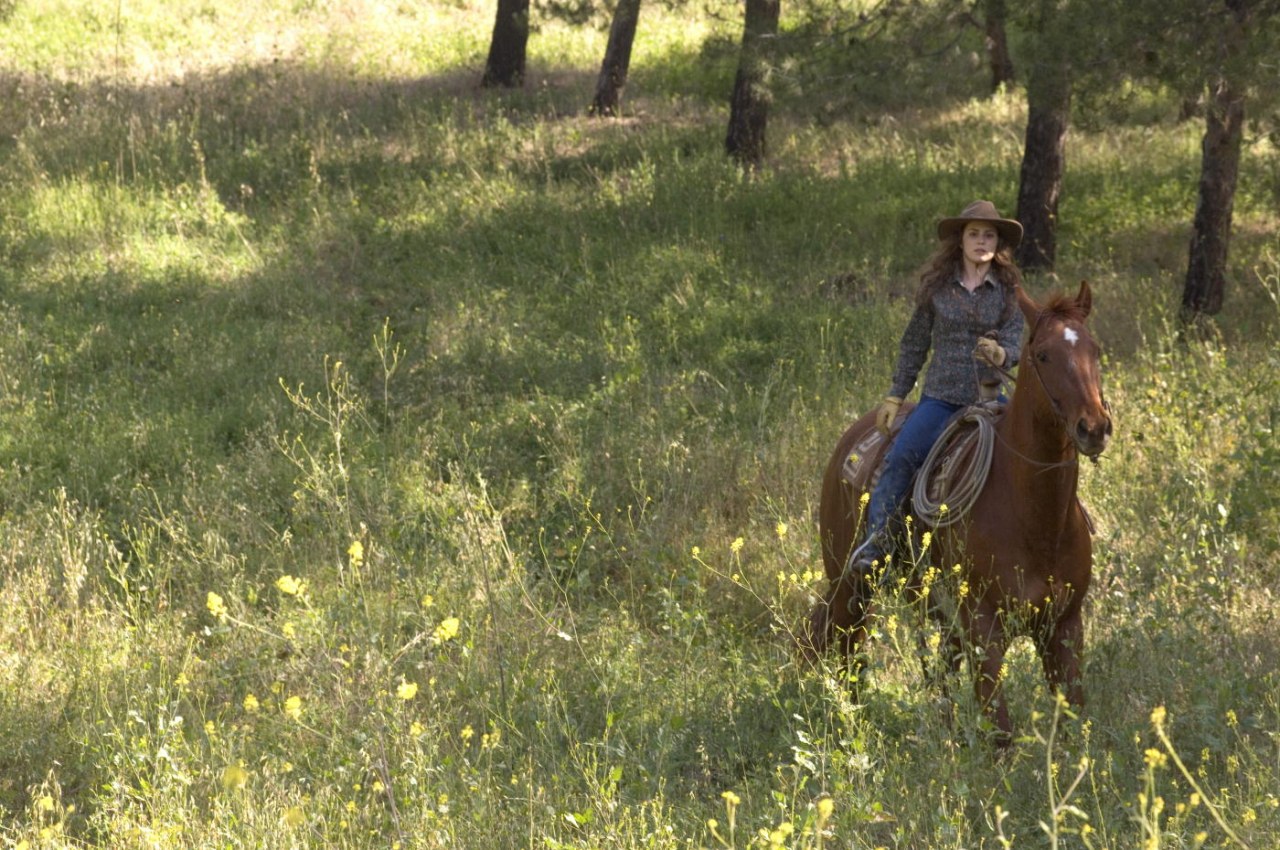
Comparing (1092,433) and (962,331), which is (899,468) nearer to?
(962,331)

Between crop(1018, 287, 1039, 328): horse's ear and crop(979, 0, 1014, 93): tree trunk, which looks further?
crop(979, 0, 1014, 93): tree trunk

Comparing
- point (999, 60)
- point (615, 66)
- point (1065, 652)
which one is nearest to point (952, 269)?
point (1065, 652)

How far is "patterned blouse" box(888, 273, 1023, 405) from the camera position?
6445 mm

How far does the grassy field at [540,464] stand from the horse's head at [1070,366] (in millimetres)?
1024

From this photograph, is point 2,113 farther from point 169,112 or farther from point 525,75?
point 525,75

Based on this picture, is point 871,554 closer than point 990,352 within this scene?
No

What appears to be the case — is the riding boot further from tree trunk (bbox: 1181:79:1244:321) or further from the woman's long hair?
tree trunk (bbox: 1181:79:1244:321)

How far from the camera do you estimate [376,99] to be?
2017cm

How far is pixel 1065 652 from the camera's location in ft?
19.3

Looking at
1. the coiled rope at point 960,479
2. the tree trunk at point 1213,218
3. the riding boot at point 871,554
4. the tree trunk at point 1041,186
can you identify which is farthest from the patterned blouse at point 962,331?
the tree trunk at point 1041,186

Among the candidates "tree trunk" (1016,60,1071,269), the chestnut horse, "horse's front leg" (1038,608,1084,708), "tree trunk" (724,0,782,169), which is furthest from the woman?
"tree trunk" (724,0,782,169)

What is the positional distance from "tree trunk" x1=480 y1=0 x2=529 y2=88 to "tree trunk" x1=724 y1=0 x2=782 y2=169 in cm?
515

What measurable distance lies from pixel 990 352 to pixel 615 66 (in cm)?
1411

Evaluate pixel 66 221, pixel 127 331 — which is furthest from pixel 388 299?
pixel 66 221
